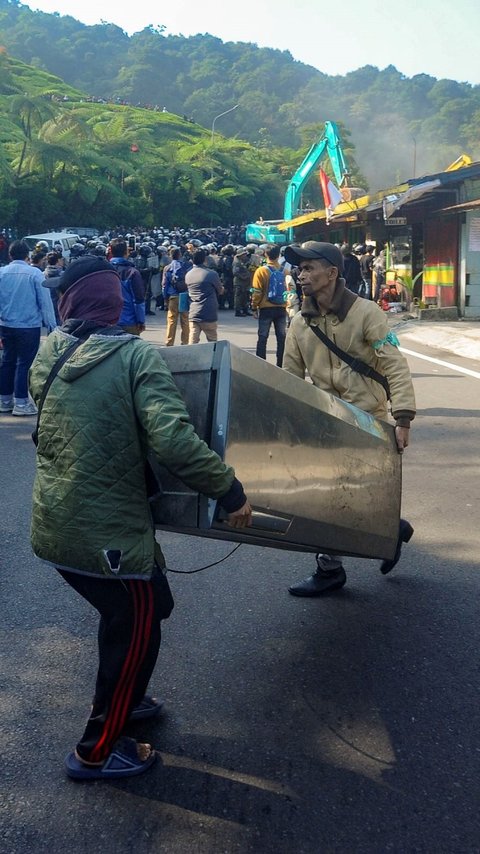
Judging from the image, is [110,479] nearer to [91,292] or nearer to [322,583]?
[91,292]

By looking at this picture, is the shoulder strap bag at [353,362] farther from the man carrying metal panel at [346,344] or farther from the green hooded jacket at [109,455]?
the green hooded jacket at [109,455]

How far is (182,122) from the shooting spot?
279 ft

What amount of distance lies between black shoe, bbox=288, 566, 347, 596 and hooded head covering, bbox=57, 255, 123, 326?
Answer: 1917 mm

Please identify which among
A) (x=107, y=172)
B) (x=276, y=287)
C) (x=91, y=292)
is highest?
(x=107, y=172)

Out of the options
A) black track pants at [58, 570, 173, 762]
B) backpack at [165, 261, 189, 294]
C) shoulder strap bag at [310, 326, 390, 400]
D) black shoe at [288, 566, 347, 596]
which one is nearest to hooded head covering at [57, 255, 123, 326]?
black track pants at [58, 570, 173, 762]

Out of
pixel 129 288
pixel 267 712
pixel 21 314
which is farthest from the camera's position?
pixel 129 288

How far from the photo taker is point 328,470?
2959 mm

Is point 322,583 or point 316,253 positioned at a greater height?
point 316,253

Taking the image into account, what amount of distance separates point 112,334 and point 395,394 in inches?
62.7

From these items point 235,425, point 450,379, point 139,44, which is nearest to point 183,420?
point 235,425

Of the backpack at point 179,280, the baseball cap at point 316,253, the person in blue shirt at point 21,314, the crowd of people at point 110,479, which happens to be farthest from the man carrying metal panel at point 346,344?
the backpack at point 179,280

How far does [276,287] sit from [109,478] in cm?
801

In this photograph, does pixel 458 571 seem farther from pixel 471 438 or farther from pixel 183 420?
pixel 471 438

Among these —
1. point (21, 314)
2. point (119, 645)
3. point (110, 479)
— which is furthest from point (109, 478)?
Result: point (21, 314)
